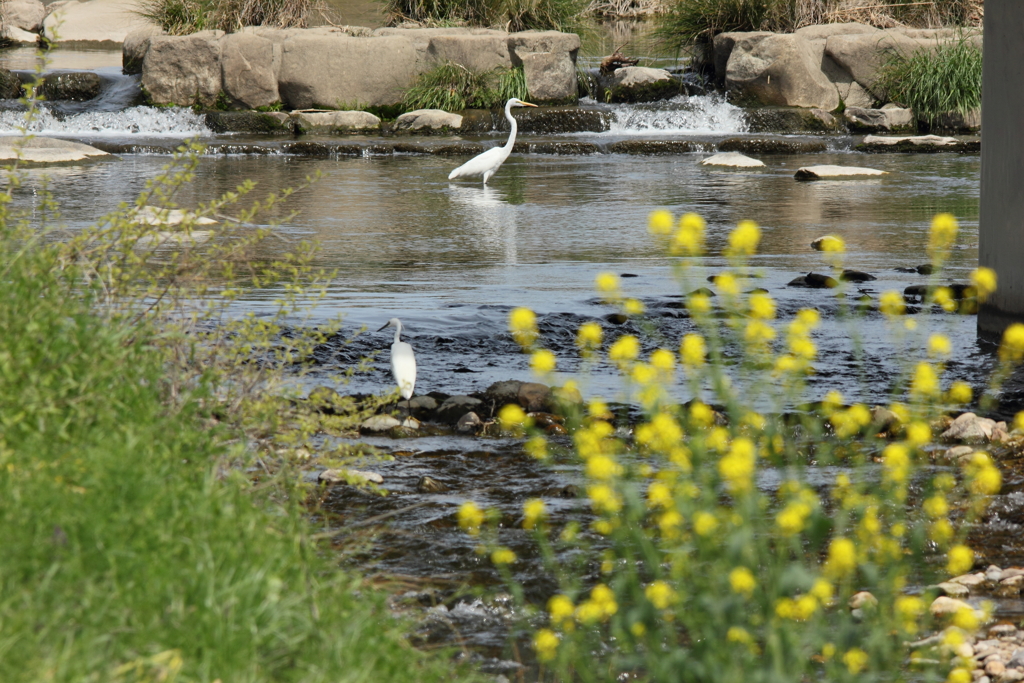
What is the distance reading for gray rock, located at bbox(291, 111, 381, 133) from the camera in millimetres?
16500

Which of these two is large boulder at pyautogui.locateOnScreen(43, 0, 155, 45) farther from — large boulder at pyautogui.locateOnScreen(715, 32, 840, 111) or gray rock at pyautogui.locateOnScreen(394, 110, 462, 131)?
large boulder at pyautogui.locateOnScreen(715, 32, 840, 111)

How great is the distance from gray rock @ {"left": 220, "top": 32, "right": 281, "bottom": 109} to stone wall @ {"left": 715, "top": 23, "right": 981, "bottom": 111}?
23.4ft

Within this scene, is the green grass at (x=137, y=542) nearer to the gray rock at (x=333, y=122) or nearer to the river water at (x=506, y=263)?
the river water at (x=506, y=263)

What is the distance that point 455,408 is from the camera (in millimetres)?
4844

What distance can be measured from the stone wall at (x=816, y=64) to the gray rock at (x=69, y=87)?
1016 cm

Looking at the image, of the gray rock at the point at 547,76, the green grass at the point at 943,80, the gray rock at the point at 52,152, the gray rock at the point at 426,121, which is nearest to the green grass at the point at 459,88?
the gray rock at the point at 547,76

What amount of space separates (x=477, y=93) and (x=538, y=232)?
8310 millimetres

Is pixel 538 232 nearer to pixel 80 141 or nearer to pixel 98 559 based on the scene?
pixel 98 559

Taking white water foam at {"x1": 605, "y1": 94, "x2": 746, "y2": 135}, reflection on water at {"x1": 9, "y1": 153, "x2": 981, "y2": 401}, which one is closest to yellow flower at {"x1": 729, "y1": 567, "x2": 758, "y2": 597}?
reflection on water at {"x1": 9, "y1": 153, "x2": 981, "y2": 401}

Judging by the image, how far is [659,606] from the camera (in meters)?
2.00

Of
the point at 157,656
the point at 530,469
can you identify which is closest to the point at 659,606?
the point at 157,656

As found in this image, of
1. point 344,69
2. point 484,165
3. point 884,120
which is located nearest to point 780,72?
point 884,120

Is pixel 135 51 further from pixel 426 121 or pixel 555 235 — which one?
pixel 555 235

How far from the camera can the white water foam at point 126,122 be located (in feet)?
54.4
